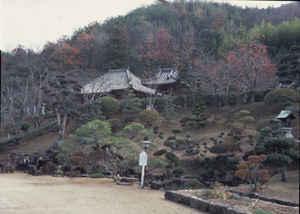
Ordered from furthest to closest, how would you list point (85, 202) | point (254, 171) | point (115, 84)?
point (115, 84)
point (254, 171)
point (85, 202)

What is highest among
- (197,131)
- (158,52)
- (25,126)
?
(158,52)

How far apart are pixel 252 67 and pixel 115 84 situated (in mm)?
10968

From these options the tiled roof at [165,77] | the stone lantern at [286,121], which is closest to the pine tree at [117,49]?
the tiled roof at [165,77]

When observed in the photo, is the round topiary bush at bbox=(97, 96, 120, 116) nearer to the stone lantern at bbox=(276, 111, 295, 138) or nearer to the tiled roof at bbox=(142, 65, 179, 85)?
the tiled roof at bbox=(142, 65, 179, 85)

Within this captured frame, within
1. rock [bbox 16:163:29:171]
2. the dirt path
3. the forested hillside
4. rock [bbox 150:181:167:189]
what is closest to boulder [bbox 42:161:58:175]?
rock [bbox 16:163:29:171]

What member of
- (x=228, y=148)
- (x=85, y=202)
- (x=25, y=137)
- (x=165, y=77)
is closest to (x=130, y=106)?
(x=165, y=77)

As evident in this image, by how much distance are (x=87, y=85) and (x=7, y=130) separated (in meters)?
6.94

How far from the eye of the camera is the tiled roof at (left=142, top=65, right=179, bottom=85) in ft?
69.6

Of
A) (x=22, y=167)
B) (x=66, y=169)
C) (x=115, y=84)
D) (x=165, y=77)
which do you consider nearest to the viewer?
(x=66, y=169)

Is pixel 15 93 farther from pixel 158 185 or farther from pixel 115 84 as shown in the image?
pixel 158 185

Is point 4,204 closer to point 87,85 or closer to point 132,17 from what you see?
point 87,85

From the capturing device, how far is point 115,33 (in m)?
27.3

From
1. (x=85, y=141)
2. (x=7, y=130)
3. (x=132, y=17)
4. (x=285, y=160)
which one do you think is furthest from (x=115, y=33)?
(x=285, y=160)

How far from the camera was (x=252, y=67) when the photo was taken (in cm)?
1762
